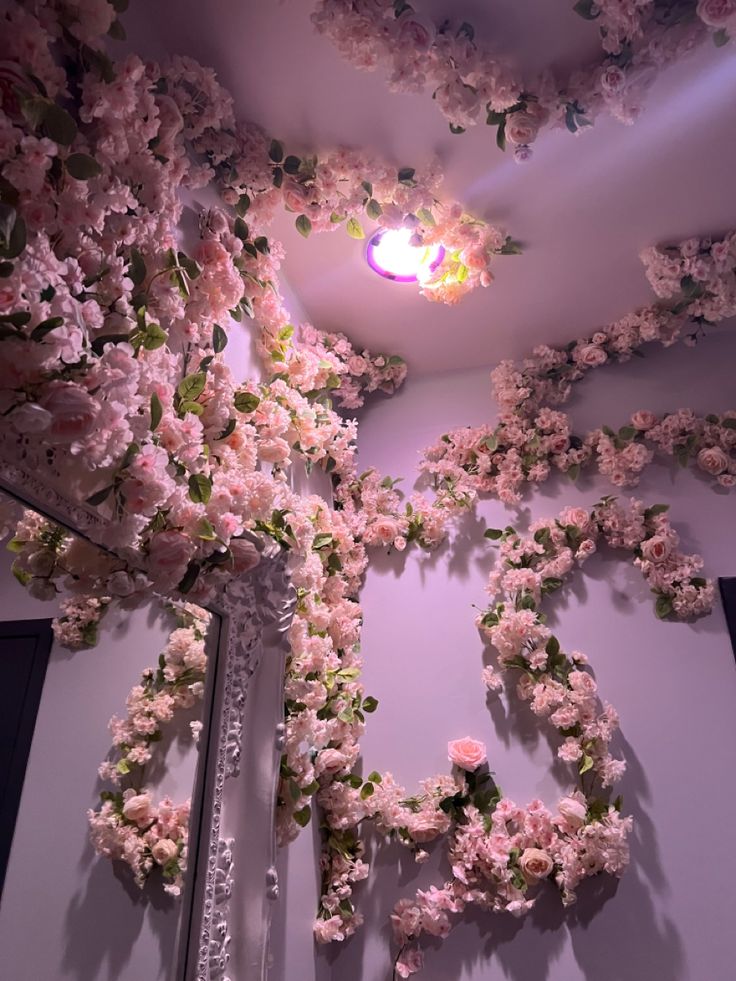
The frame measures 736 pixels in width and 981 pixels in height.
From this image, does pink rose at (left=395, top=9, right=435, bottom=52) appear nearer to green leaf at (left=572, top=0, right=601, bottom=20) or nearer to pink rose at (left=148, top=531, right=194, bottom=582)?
green leaf at (left=572, top=0, right=601, bottom=20)

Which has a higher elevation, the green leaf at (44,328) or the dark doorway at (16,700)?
the green leaf at (44,328)

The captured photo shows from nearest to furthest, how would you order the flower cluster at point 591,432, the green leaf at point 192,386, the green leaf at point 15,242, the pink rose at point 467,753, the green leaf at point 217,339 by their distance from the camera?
the green leaf at point 15,242
the green leaf at point 192,386
the green leaf at point 217,339
the pink rose at point 467,753
the flower cluster at point 591,432

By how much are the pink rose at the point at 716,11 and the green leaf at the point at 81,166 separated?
3.11ft

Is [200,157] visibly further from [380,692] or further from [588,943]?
[588,943]

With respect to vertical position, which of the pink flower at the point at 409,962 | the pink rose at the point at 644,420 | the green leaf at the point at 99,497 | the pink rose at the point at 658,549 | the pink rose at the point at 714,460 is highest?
the pink rose at the point at 644,420

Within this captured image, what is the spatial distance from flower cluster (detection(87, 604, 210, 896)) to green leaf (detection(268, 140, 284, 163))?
2.82ft

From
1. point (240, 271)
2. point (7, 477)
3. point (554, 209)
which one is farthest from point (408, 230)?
point (7, 477)

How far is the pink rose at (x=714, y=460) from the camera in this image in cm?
176

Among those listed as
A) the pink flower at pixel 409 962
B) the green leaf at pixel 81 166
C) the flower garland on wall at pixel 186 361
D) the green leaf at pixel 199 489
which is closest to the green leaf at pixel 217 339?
the flower garland on wall at pixel 186 361

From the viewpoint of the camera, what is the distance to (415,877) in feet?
5.27

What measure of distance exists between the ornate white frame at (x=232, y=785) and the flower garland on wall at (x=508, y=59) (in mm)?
833

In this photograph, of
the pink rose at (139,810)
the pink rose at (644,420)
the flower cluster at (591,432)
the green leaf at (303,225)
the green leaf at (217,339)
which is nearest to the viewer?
the pink rose at (139,810)

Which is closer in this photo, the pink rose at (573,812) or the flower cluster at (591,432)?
the pink rose at (573,812)

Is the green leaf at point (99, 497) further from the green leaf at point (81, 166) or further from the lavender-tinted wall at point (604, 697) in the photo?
the lavender-tinted wall at point (604, 697)
